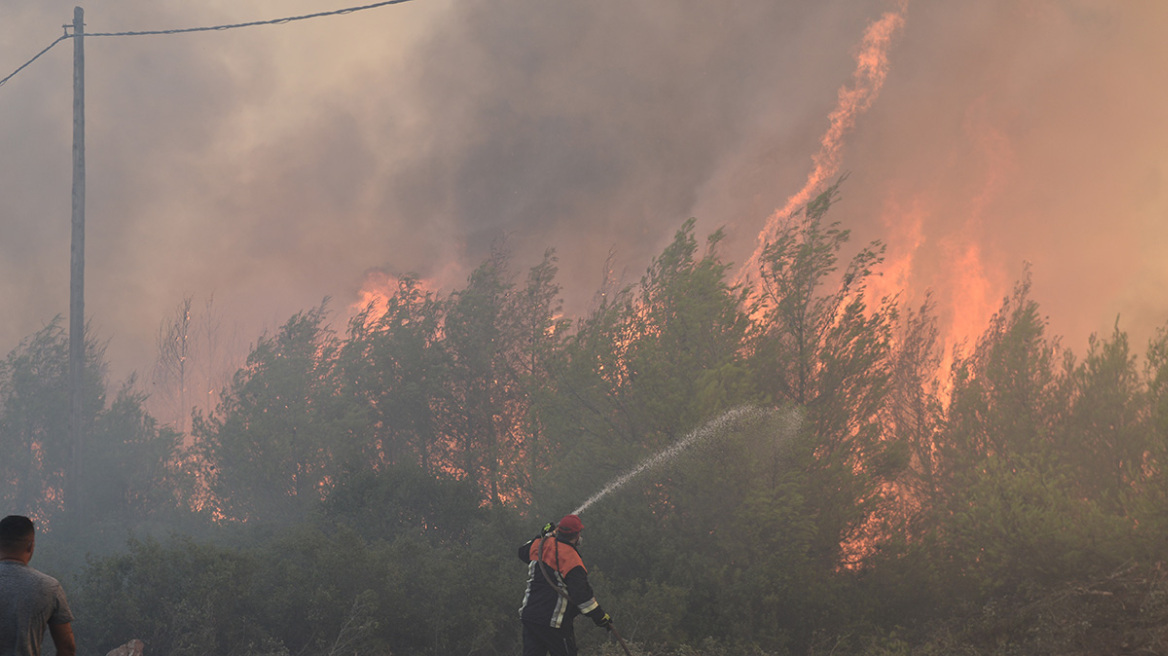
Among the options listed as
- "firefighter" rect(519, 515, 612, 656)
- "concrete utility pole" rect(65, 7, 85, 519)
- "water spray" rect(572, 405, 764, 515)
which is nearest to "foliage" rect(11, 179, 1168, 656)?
"water spray" rect(572, 405, 764, 515)

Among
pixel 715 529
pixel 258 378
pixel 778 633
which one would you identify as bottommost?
pixel 778 633

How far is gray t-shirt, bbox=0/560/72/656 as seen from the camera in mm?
5223

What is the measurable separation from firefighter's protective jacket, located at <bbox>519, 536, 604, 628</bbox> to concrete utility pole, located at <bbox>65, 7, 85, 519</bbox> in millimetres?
23779

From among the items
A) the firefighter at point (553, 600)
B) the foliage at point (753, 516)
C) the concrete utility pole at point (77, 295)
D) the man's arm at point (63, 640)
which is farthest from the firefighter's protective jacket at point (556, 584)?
the concrete utility pole at point (77, 295)

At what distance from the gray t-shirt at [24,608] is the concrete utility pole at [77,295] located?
85.2 ft

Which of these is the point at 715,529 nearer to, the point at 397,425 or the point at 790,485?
the point at 790,485

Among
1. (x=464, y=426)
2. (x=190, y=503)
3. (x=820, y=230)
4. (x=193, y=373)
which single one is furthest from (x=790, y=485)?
(x=193, y=373)

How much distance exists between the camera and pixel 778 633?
53.4 ft

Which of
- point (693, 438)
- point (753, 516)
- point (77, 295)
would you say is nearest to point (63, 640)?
point (753, 516)

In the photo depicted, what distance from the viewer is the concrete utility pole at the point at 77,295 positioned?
91.9ft

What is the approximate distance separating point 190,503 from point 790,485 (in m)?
27.5

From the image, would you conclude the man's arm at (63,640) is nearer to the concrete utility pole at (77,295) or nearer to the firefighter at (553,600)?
the firefighter at (553,600)

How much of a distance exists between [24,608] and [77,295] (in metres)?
26.7

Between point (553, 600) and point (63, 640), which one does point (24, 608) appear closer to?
point (63, 640)
